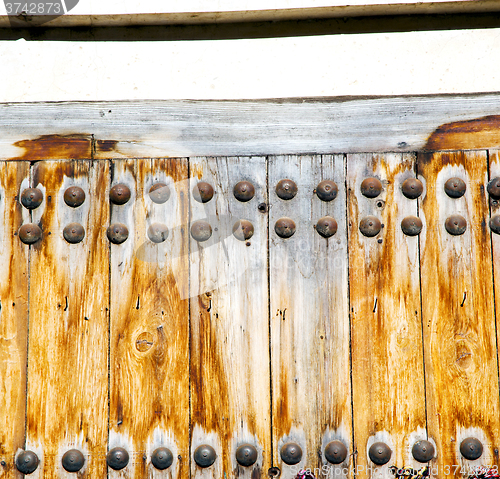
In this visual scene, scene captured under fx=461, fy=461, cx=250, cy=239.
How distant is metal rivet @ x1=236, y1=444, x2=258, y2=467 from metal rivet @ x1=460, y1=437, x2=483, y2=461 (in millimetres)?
473

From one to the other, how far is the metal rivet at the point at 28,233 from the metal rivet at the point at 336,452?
0.84 m

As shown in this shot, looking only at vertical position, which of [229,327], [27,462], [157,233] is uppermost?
[157,233]

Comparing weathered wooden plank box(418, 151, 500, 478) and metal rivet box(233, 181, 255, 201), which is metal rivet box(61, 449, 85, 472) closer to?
metal rivet box(233, 181, 255, 201)

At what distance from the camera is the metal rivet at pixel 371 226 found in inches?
42.6

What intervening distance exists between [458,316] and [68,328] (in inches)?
36.0

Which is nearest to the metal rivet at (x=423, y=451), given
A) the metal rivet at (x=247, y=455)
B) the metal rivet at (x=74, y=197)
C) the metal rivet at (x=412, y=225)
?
the metal rivet at (x=247, y=455)

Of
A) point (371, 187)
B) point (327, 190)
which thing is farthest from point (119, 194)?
point (371, 187)

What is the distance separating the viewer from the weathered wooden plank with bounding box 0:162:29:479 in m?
1.07

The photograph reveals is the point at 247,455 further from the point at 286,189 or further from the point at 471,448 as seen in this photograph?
the point at 286,189

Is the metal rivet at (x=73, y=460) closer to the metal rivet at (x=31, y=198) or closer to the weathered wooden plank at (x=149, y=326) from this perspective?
the weathered wooden plank at (x=149, y=326)

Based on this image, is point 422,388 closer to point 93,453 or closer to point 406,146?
point 406,146

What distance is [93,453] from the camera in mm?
1061

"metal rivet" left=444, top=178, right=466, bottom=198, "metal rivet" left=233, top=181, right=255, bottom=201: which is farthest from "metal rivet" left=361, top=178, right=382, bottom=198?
"metal rivet" left=233, top=181, right=255, bottom=201

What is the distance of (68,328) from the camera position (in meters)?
1.08
